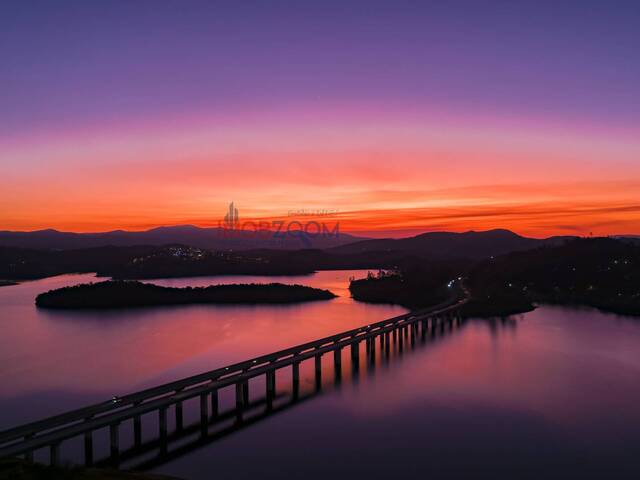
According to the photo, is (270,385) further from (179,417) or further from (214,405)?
(179,417)

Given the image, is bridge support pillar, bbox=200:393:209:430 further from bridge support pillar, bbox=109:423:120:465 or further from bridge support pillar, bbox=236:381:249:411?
bridge support pillar, bbox=109:423:120:465

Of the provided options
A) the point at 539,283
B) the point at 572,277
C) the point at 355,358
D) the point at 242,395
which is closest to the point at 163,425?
the point at 242,395

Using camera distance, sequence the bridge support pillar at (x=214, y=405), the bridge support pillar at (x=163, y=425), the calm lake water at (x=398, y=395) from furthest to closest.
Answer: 1. the bridge support pillar at (x=214, y=405)
2. the bridge support pillar at (x=163, y=425)
3. the calm lake water at (x=398, y=395)

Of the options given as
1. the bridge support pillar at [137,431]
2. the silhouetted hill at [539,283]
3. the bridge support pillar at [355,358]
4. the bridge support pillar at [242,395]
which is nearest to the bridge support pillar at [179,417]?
the bridge support pillar at [137,431]

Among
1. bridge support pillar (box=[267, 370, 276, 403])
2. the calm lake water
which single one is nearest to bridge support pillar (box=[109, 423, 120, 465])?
the calm lake water

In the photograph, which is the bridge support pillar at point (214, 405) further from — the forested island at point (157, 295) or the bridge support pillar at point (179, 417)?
the forested island at point (157, 295)

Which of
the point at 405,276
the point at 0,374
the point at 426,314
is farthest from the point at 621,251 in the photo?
the point at 0,374
